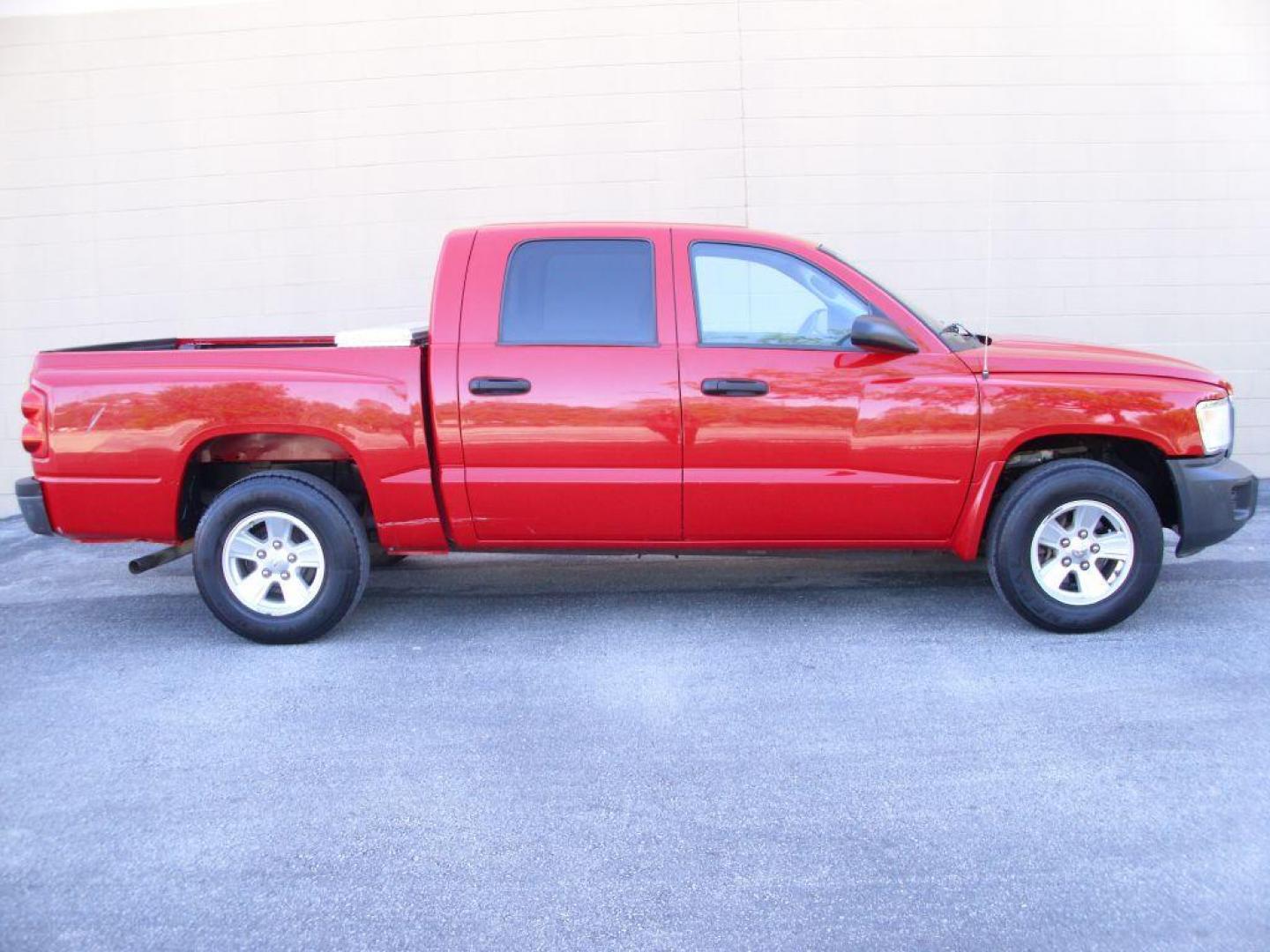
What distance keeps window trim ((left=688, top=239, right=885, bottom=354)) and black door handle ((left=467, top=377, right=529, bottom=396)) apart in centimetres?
84

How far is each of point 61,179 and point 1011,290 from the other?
753 cm

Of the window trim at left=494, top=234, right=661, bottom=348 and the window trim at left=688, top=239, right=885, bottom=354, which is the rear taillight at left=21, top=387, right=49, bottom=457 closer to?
the window trim at left=494, top=234, right=661, bottom=348

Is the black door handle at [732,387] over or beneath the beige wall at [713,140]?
beneath

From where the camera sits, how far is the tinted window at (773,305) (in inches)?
206

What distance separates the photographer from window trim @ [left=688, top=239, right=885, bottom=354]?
5.21 metres

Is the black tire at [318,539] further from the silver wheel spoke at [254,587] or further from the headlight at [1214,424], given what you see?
the headlight at [1214,424]

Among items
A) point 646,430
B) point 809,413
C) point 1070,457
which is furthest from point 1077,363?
point 646,430

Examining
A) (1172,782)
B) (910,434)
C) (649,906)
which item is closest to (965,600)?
(910,434)

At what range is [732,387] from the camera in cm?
514

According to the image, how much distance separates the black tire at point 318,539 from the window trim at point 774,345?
188 centimetres

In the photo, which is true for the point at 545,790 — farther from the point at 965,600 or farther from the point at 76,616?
the point at 76,616

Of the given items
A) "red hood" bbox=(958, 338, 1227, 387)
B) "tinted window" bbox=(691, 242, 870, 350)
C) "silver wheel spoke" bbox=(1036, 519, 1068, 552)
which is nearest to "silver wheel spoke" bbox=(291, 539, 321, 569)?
"tinted window" bbox=(691, 242, 870, 350)

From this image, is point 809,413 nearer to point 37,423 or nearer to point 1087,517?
point 1087,517

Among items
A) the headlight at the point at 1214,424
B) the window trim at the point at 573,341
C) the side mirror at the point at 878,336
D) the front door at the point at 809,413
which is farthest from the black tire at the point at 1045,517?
the window trim at the point at 573,341
